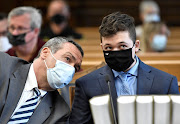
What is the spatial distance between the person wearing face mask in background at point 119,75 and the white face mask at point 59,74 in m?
0.13

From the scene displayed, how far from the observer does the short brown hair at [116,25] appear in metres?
2.12

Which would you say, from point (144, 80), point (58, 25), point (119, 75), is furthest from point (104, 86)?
point (58, 25)

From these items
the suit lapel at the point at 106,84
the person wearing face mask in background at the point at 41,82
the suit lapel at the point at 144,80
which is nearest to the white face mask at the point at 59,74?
the person wearing face mask in background at the point at 41,82

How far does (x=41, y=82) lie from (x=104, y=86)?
0.46 metres

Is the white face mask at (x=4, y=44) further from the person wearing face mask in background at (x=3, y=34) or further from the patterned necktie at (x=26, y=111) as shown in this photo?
the patterned necktie at (x=26, y=111)

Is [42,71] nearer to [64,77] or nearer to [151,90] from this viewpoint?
[64,77]

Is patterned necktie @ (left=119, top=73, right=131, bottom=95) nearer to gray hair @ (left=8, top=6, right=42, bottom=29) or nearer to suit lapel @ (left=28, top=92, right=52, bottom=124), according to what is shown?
suit lapel @ (left=28, top=92, right=52, bottom=124)

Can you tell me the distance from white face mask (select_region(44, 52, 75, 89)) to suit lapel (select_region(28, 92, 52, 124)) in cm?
12

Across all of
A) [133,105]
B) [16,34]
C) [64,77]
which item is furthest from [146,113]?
[16,34]

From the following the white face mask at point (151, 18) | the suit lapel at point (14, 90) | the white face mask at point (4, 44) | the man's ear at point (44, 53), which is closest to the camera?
the suit lapel at point (14, 90)

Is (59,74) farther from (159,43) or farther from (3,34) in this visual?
(159,43)

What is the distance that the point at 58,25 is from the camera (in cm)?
538

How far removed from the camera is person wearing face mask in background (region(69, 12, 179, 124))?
214 centimetres

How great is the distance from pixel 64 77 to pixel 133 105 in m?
0.79
